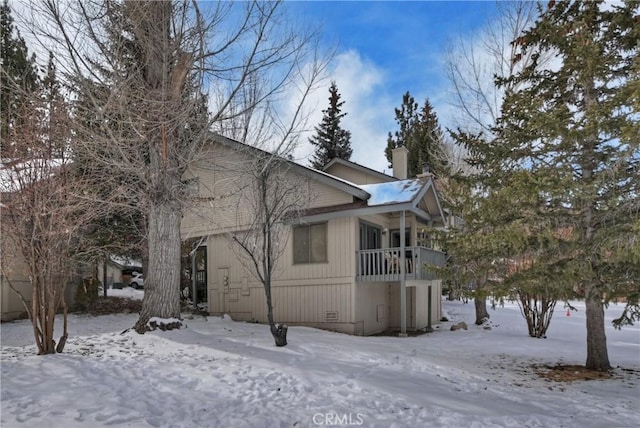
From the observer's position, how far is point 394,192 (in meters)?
13.1

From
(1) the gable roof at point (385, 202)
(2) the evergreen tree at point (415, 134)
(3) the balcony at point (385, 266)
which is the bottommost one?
(3) the balcony at point (385, 266)

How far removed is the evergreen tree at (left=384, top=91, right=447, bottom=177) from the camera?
86.0ft

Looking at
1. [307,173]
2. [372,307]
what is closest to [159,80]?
[307,173]

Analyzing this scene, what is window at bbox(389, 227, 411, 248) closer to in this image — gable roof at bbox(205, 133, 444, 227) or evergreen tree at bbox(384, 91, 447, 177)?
gable roof at bbox(205, 133, 444, 227)

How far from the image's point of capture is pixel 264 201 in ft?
31.2

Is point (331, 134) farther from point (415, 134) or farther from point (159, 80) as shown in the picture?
point (159, 80)

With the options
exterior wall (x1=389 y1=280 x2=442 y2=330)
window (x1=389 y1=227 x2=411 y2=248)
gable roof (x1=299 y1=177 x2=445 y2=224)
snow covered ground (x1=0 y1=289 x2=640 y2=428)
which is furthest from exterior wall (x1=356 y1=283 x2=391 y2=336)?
snow covered ground (x1=0 y1=289 x2=640 y2=428)

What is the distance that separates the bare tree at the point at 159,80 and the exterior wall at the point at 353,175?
893 cm

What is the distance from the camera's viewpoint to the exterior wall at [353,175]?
18.5 metres

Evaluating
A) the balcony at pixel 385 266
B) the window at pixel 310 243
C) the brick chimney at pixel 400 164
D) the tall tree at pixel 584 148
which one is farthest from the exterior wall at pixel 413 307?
the tall tree at pixel 584 148

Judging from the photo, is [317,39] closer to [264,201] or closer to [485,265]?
[264,201]

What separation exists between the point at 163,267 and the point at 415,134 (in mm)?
23087

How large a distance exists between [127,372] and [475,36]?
15.0m

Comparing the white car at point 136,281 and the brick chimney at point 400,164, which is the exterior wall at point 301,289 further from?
the white car at point 136,281
